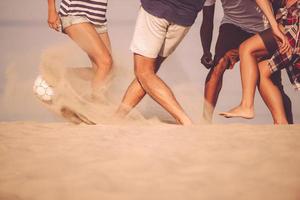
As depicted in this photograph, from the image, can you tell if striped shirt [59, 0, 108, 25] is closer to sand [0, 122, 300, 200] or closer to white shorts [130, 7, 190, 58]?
white shorts [130, 7, 190, 58]

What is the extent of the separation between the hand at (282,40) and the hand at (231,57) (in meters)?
0.45

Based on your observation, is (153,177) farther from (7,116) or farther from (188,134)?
(7,116)

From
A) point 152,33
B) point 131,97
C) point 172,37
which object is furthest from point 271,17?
point 131,97

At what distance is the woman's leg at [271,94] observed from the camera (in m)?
2.91

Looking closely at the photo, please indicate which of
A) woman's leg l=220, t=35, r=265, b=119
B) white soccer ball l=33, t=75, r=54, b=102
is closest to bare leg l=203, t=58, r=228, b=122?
woman's leg l=220, t=35, r=265, b=119

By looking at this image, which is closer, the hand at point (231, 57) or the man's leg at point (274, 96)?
the man's leg at point (274, 96)

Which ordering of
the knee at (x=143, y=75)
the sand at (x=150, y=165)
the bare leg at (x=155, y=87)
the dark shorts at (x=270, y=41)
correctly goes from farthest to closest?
the dark shorts at (x=270, y=41) → the knee at (x=143, y=75) → the bare leg at (x=155, y=87) → the sand at (x=150, y=165)

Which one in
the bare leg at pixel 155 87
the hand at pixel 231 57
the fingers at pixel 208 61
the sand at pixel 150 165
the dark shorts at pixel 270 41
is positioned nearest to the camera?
Answer: the sand at pixel 150 165

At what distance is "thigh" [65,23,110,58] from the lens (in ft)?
9.73

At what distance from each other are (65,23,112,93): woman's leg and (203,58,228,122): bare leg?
1.03 metres

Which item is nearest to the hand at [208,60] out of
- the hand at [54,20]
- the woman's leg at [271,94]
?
the woman's leg at [271,94]

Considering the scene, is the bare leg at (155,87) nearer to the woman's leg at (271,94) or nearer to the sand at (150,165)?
the sand at (150,165)

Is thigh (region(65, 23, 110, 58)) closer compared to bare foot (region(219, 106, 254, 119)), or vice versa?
bare foot (region(219, 106, 254, 119))

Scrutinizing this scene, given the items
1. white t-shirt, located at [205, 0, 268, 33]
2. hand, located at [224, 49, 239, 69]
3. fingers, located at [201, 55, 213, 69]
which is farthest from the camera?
fingers, located at [201, 55, 213, 69]
